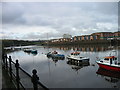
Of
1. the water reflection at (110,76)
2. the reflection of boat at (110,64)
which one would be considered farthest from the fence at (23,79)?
the reflection of boat at (110,64)

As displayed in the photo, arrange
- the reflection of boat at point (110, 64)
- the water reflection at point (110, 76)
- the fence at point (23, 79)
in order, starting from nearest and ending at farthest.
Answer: the fence at point (23, 79) → the water reflection at point (110, 76) → the reflection of boat at point (110, 64)

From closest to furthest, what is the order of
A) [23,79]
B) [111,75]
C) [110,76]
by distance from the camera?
[23,79] → [110,76] → [111,75]

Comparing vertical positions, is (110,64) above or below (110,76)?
above

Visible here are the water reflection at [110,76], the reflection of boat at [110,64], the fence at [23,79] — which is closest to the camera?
the fence at [23,79]

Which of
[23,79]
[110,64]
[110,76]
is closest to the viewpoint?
[23,79]

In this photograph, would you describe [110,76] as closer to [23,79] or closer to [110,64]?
[110,64]

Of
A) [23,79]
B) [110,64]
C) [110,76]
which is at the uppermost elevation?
[23,79]

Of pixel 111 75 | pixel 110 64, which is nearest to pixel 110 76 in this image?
pixel 111 75

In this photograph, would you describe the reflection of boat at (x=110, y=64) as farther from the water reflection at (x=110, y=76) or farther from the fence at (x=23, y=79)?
the fence at (x=23, y=79)

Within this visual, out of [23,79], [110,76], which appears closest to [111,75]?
[110,76]

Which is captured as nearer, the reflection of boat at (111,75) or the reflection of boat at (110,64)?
the reflection of boat at (111,75)

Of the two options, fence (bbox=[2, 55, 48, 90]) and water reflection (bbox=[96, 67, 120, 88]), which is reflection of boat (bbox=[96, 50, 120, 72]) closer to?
water reflection (bbox=[96, 67, 120, 88])

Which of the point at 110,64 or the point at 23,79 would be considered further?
the point at 110,64

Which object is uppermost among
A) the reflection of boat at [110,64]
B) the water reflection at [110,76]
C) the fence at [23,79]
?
the fence at [23,79]
